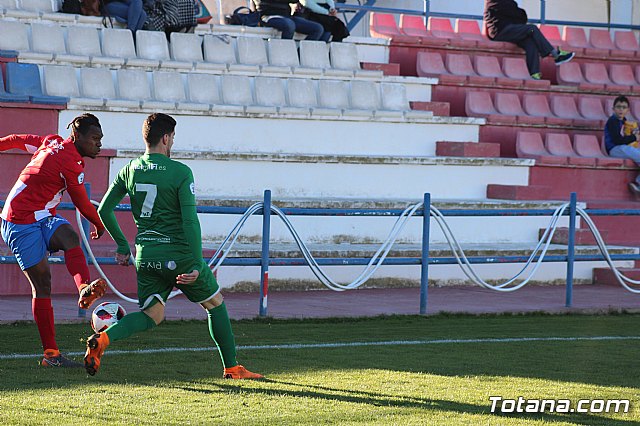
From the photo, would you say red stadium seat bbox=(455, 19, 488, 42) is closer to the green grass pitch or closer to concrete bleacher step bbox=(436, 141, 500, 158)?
concrete bleacher step bbox=(436, 141, 500, 158)

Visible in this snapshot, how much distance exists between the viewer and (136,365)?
7773 mm

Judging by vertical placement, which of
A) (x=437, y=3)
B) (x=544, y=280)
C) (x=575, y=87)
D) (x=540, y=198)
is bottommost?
(x=544, y=280)

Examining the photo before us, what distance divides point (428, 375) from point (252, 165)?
745 centimetres

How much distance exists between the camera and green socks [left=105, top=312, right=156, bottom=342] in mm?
6957

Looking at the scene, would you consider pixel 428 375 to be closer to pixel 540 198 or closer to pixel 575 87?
pixel 540 198

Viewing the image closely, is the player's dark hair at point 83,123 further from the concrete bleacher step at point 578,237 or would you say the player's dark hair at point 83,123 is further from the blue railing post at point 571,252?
the concrete bleacher step at point 578,237

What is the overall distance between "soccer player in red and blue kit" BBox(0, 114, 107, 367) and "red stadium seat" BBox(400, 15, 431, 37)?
39.5 ft

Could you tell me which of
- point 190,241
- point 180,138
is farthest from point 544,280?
point 190,241

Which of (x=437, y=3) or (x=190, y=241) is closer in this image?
(x=190, y=241)

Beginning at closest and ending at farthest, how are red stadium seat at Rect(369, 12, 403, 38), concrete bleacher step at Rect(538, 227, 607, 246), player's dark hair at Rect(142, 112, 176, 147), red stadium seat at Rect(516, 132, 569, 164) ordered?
player's dark hair at Rect(142, 112, 176, 147) → concrete bleacher step at Rect(538, 227, 607, 246) → red stadium seat at Rect(516, 132, 569, 164) → red stadium seat at Rect(369, 12, 403, 38)

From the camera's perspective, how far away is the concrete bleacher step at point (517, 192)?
16.0 metres

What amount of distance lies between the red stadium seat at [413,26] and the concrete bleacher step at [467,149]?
326cm

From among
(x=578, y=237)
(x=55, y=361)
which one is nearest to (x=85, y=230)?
(x=55, y=361)

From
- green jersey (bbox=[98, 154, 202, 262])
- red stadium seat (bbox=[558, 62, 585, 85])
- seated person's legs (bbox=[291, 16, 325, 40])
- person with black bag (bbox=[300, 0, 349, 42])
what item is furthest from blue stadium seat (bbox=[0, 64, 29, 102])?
red stadium seat (bbox=[558, 62, 585, 85])
